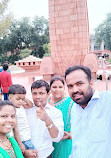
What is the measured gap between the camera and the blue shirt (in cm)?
115

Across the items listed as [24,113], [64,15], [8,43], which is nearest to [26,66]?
[64,15]

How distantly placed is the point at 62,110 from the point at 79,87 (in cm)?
72

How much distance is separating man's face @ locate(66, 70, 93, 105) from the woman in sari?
660 mm

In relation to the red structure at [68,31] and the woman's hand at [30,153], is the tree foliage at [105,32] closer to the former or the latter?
the red structure at [68,31]

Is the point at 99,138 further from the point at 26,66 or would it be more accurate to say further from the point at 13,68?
the point at 13,68

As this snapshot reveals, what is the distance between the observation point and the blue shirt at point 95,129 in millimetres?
1146

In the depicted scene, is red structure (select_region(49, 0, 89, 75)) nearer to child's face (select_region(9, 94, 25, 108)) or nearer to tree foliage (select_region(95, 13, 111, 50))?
child's face (select_region(9, 94, 25, 108))

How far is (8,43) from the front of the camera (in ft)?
68.9

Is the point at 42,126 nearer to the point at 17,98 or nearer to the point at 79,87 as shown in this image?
the point at 17,98

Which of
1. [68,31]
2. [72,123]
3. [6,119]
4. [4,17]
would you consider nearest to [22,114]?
[6,119]

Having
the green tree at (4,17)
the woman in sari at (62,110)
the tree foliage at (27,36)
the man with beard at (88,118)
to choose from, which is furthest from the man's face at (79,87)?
the tree foliage at (27,36)

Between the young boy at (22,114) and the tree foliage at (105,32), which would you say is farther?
the tree foliage at (105,32)

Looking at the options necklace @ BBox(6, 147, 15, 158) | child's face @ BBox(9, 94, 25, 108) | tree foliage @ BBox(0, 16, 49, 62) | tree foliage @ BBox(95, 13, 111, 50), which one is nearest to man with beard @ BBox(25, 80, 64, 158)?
child's face @ BBox(9, 94, 25, 108)

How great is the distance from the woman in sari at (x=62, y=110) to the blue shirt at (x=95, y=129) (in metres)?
0.55
